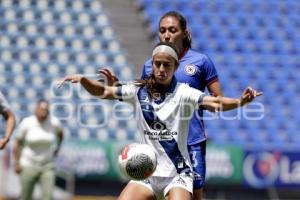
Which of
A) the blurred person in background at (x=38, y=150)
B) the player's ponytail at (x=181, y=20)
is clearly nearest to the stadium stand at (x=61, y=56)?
the blurred person in background at (x=38, y=150)

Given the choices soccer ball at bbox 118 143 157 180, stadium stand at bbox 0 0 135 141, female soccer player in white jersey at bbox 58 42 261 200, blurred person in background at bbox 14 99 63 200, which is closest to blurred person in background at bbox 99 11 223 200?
female soccer player in white jersey at bbox 58 42 261 200

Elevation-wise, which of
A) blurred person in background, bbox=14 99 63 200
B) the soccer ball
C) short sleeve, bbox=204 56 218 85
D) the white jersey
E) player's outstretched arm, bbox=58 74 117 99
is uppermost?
short sleeve, bbox=204 56 218 85

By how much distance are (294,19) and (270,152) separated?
5.80 metres

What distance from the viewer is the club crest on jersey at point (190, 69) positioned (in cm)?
638

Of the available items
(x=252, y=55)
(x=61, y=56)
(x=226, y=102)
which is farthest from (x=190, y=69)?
(x=252, y=55)

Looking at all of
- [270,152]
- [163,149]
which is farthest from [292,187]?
[163,149]

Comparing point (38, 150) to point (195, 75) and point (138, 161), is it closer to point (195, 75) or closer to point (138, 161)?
point (195, 75)

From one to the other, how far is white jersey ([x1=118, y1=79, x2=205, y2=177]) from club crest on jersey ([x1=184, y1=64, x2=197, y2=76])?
2.15 feet

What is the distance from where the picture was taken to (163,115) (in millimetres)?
5664

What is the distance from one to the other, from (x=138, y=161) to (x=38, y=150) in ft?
19.9

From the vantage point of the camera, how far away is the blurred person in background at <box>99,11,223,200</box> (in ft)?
20.1

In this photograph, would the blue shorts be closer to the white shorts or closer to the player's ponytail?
the white shorts

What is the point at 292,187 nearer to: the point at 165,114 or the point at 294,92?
the point at 294,92

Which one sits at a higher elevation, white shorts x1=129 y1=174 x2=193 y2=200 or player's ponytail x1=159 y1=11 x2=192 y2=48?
player's ponytail x1=159 y1=11 x2=192 y2=48
